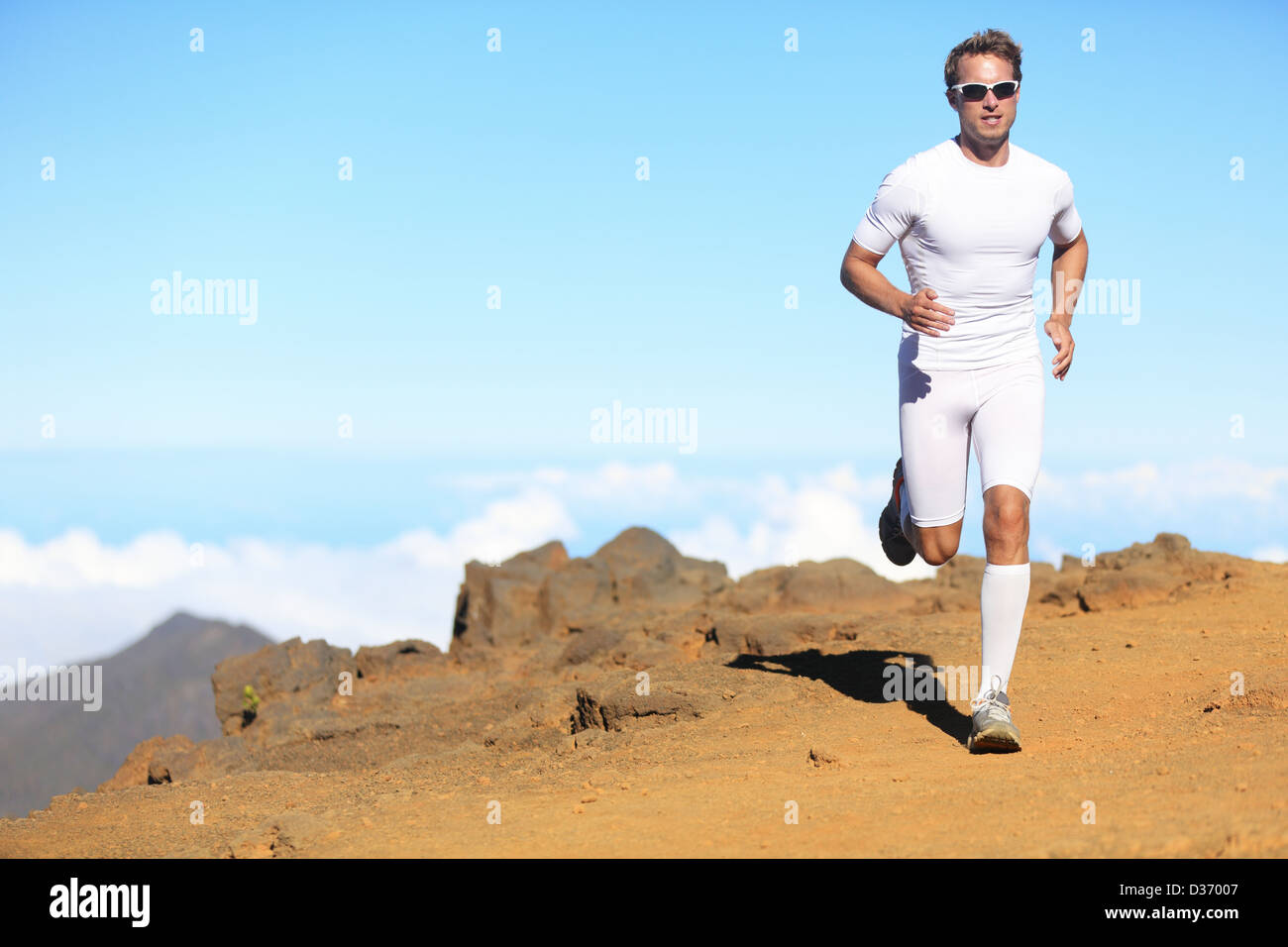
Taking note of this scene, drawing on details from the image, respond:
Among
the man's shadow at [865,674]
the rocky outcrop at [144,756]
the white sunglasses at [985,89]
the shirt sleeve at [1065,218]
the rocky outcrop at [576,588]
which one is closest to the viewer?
the white sunglasses at [985,89]

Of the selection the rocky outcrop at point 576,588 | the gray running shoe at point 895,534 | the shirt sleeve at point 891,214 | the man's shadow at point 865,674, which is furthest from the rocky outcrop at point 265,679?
the shirt sleeve at point 891,214

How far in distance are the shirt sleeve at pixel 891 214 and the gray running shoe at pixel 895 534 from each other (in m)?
1.39

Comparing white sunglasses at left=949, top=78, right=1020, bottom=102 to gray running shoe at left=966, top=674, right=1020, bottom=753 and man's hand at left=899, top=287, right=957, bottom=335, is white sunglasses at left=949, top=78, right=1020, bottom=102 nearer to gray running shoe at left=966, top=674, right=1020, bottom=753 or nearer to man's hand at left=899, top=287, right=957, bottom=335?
man's hand at left=899, top=287, right=957, bottom=335

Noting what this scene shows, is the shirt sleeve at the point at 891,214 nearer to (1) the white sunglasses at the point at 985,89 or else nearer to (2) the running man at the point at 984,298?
(2) the running man at the point at 984,298

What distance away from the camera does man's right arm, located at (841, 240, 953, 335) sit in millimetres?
5188

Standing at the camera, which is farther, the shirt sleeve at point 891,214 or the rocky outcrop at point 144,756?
the rocky outcrop at point 144,756

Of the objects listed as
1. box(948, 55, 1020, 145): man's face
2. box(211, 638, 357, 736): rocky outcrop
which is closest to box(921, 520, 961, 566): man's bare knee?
box(948, 55, 1020, 145): man's face

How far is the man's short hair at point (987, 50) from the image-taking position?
562cm

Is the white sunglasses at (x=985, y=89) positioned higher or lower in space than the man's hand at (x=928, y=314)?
higher

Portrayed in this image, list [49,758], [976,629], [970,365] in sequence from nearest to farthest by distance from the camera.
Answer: [970,365] → [976,629] → [49,758]

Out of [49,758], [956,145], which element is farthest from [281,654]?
[49,758]
